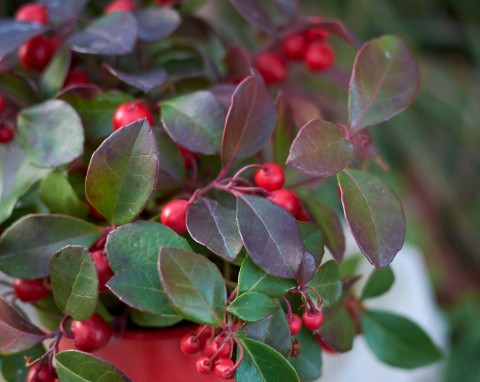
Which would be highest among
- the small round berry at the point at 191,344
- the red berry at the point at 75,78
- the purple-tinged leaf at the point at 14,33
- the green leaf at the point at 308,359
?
the purple-tinged leaf at the point at 14,33

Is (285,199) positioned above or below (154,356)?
above

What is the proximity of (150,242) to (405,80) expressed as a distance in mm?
189

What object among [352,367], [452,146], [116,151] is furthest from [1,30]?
[452,146]

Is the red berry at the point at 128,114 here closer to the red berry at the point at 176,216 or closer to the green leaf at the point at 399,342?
the red berry at the point at 176,216

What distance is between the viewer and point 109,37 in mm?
419

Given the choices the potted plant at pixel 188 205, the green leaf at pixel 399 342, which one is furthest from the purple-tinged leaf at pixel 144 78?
the green leaf at pixel 399 342

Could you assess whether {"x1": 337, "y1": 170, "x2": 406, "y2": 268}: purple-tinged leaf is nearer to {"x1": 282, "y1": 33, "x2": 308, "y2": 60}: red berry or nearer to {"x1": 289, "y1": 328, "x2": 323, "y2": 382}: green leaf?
{"x1": 289, "y1": 328, "x2": 323, "y2": 382}: green leaf

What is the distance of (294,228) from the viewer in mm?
330

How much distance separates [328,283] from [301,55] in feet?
0.74

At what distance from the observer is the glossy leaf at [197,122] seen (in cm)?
38

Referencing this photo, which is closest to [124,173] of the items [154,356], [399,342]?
[154,356]

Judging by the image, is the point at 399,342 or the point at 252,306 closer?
the point at 252,306

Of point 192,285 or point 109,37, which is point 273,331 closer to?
point 192,285

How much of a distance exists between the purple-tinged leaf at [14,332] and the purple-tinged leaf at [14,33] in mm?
169
